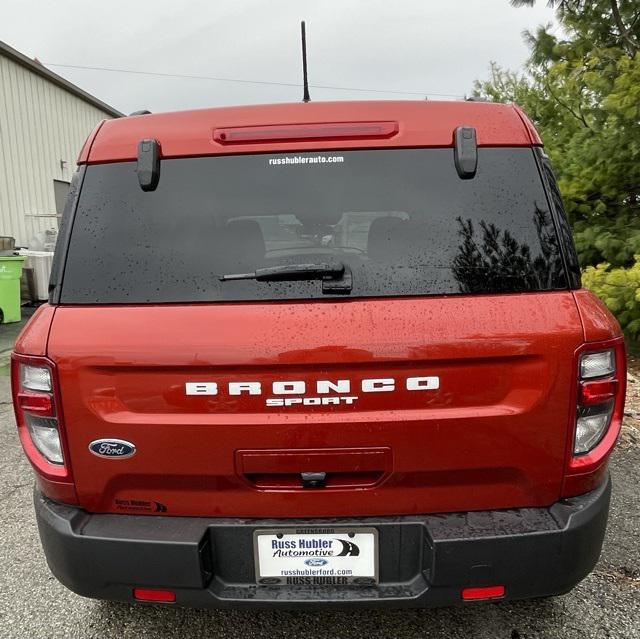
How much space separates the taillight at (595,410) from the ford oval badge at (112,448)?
4.53 ft

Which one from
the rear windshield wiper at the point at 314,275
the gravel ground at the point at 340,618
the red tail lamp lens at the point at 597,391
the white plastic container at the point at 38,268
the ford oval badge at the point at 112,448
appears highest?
the rear windshield wiper at the point at 314,275

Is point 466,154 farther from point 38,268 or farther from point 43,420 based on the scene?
point 38,268

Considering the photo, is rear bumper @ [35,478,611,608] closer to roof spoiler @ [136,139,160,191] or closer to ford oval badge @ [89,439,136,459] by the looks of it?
ford oval badge @ [89,439,136,459]

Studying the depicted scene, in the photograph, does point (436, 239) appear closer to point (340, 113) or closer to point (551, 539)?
point (340, 113)

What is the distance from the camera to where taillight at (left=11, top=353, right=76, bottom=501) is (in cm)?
165

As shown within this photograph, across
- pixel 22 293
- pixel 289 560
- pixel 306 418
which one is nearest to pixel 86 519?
pixel 289 560

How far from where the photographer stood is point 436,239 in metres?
1.68

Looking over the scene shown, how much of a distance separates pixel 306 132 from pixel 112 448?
3.94 feet

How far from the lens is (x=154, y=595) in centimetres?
168

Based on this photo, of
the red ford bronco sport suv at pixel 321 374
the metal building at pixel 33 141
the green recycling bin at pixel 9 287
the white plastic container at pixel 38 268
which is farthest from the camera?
the metal building at pixel 33 141

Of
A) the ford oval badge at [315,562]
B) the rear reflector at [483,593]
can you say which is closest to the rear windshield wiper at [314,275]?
the ford oval badge at [315,562]

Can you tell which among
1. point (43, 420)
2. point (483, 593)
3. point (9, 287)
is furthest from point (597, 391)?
point (9, 287)

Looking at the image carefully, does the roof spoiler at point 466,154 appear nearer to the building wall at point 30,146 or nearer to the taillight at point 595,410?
the taillight at point 595,410

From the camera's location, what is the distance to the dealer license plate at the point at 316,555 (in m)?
1.64
